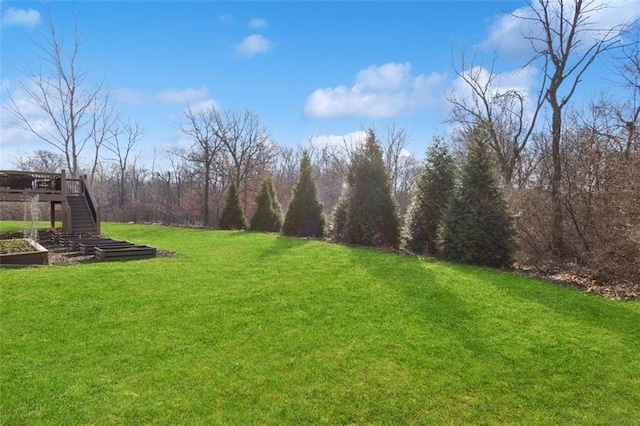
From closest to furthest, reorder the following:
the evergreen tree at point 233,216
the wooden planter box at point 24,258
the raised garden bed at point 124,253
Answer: the wooden planter box at point 24,258
the raised garden bed at point 124,253
the evergreen tree at point 233,216

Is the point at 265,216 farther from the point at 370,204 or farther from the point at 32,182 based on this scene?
the point at 32,182

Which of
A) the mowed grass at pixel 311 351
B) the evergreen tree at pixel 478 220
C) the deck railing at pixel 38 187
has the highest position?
the deck railing at pixel 38 187

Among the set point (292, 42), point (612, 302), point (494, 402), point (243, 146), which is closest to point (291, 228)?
point (292, 42)

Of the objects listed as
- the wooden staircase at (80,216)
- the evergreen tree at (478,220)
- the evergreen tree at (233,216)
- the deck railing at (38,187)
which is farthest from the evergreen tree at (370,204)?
the deck railing at (38,187)

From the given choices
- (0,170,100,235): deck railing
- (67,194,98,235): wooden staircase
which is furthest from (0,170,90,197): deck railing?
(67,194,98,235): wooden staircase

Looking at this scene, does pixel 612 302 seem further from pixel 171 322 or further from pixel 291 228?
pixel 291 228

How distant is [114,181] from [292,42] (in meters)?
44.8

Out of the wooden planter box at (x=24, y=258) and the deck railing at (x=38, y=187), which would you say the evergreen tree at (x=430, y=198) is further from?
the deck railing at (x=38, y=187)

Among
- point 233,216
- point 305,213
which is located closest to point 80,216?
point 233,216

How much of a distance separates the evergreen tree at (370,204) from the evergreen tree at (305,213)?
291 cm

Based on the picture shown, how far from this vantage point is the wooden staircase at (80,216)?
14584mm

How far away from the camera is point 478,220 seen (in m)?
8.11

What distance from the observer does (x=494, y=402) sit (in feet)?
10.7

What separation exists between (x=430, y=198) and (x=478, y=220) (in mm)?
2036
